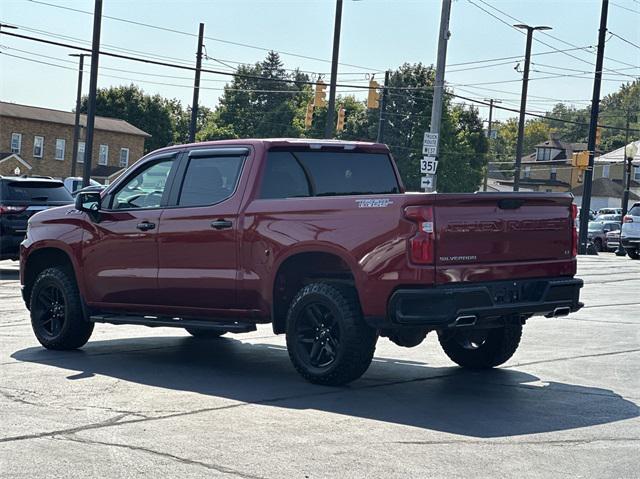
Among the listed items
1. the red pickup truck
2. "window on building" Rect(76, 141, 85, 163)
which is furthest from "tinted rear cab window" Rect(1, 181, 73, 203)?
"window on building" Rect(76, 141, 85, 163)

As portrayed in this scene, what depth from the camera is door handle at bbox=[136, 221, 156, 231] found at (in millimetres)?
9906

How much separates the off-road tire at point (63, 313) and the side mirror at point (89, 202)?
0.72m

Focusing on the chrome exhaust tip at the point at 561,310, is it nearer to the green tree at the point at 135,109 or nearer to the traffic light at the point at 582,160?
the traffic light at the point at 582,160

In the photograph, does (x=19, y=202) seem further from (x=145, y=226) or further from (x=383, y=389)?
(x=383, y=389)

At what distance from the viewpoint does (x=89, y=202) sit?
34.2 ft

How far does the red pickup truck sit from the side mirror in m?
0.01

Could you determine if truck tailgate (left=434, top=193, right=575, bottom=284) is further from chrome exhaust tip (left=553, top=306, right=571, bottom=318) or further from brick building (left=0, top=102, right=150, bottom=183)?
brick building (left=0, top=102, right=150, bottom=183)

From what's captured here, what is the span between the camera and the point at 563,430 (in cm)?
718

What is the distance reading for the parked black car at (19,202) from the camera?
2005 centimetres

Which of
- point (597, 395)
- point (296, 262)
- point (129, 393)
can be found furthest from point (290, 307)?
point (597, 395)

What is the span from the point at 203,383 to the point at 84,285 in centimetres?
219

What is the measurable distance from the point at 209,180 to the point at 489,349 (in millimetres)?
2877

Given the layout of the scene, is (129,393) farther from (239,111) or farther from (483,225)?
(239,111)

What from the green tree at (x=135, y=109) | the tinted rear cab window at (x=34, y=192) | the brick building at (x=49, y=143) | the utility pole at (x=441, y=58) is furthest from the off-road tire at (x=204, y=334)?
the green tree at (x=135, y=109)
